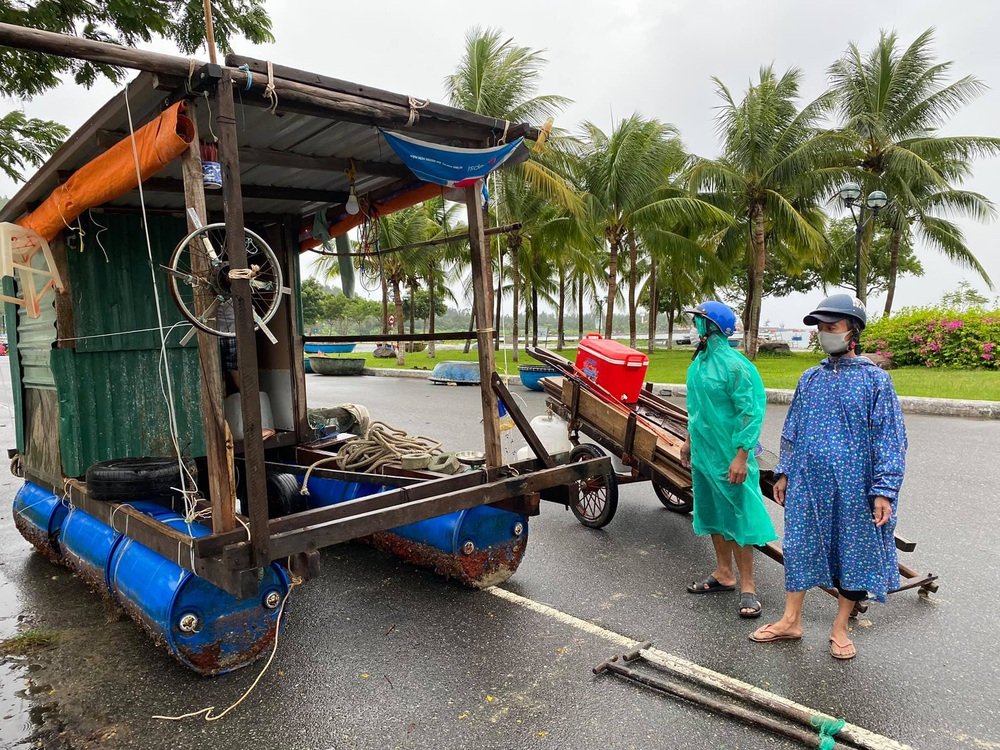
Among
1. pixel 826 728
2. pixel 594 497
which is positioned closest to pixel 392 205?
pixel 594 497

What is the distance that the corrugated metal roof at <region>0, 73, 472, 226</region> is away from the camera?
341 centimetres

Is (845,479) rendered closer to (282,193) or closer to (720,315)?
(720,315)

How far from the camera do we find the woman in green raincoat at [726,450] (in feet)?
13.0

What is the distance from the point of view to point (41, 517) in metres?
5.14

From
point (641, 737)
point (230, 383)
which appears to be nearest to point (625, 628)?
point (641, 737)

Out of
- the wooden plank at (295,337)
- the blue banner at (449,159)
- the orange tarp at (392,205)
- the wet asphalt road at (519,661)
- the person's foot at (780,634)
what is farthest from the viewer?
the wooden plank at (295,337)

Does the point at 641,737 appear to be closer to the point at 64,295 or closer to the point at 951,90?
the point at 64,295

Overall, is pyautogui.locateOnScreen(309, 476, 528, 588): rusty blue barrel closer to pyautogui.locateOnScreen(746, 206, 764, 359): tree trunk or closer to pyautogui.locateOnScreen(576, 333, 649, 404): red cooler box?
pyautogui.locateOnScreen(576, 333, 649, 404): red cooler box

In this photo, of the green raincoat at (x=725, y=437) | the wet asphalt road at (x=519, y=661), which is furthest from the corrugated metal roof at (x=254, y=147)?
the wet asphalt road at (x=519, y=661)

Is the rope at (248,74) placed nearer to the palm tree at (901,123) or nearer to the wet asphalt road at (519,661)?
the wet asphalt road at (519,661)

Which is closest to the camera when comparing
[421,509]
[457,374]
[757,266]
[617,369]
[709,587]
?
[421,509]

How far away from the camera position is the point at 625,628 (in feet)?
12.7

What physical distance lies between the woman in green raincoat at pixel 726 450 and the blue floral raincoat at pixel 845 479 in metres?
0.36

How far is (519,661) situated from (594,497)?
7.79ft
